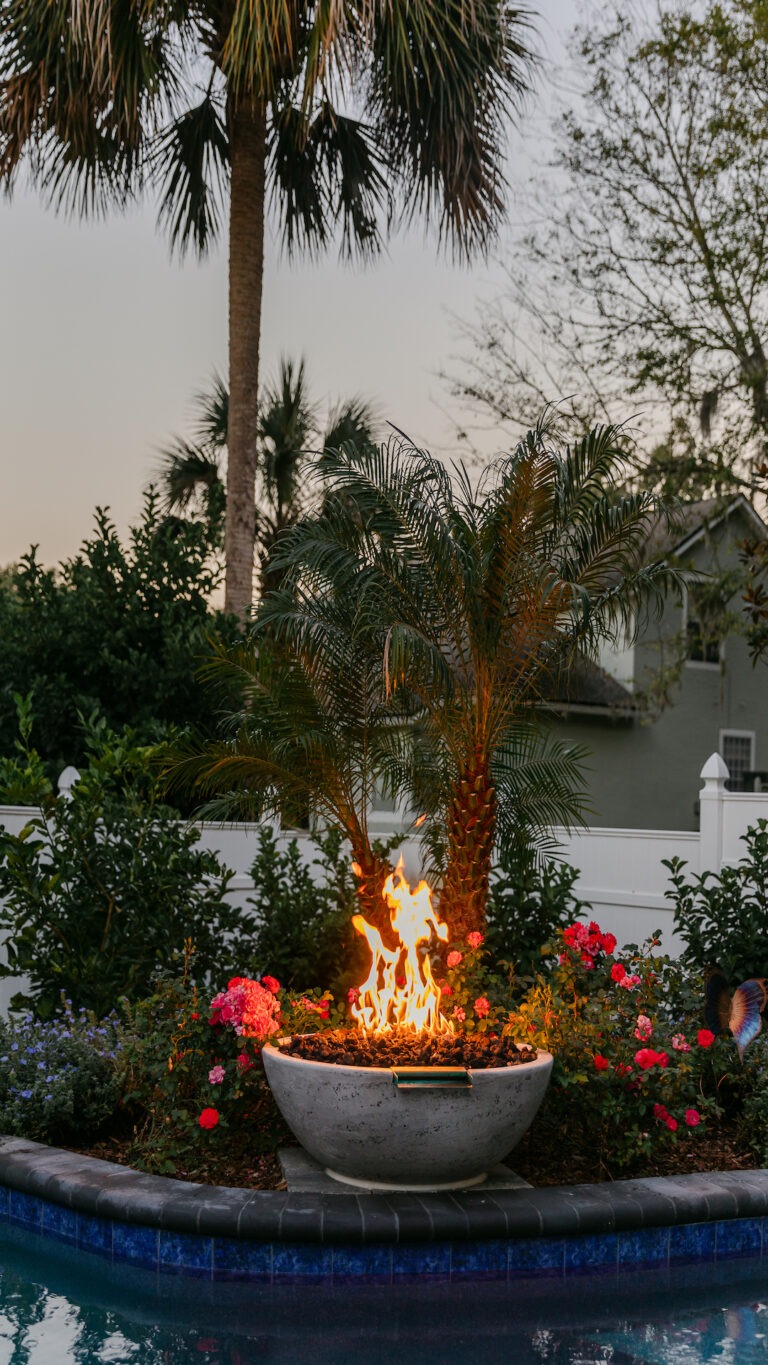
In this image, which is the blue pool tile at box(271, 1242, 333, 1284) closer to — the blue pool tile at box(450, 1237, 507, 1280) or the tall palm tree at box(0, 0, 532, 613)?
the blue pool tile at box(450, 1237, 507, 1280)

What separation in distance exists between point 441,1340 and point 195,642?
6920 mm

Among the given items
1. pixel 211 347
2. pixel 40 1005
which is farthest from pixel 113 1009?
pixel 211 347

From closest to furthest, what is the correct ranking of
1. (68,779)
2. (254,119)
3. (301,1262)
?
(301,1262) < (68,779) < (254,119)

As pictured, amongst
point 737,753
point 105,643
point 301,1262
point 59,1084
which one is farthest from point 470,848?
point 737,753

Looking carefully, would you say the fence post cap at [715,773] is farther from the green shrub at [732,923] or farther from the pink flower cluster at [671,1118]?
the pink flower cluster at [671,1118]

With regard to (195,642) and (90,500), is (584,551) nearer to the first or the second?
(195,642)

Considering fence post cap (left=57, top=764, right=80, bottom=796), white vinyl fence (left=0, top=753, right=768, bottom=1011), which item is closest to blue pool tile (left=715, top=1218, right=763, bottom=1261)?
white vinyl fence (left=0, top=753, right=768, bottom=1011)

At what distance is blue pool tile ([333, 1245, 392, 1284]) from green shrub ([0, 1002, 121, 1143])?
1.67m

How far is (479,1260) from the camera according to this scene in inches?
193

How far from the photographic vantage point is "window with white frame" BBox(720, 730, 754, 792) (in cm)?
2125

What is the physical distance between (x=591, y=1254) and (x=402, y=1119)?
94cm

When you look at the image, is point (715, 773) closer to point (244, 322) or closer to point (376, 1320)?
point (376, 1320)

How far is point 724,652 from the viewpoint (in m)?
21.1

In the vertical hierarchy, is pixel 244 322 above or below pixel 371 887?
above
